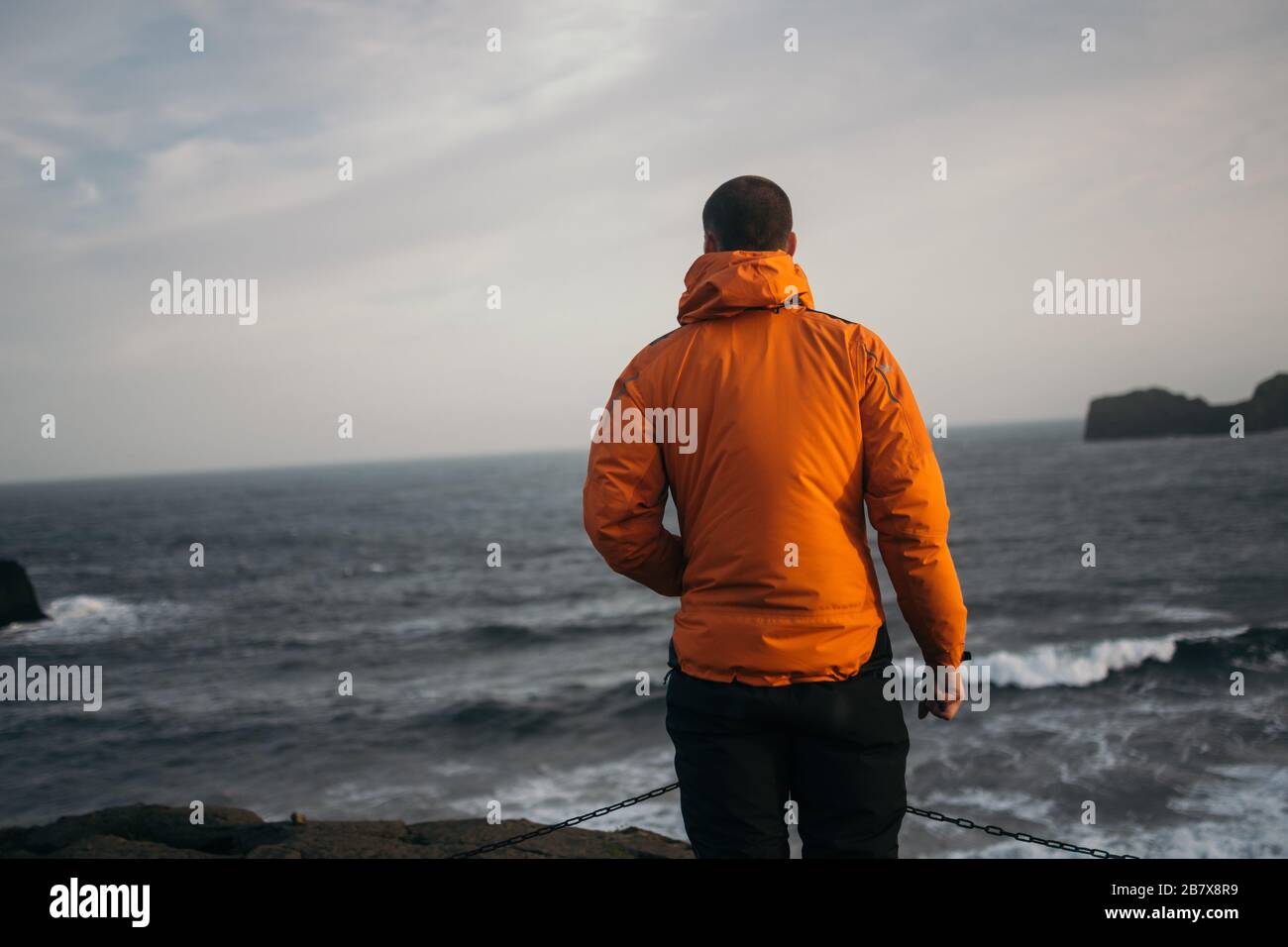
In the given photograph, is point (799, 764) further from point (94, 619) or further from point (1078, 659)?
point (94, 619)

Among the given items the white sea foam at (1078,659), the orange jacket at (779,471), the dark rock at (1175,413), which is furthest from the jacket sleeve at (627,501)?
the dark rock at (1175,413)

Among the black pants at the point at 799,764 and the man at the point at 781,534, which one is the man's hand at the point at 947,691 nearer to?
the man at the point at 781,534

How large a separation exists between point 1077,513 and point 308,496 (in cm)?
9633

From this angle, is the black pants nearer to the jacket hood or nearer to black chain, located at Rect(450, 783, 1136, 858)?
black chain, located at Rect(450, 783, 1136, 858)

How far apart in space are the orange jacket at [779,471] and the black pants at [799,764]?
2.9 inches

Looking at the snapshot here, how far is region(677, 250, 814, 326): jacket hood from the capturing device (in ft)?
8.11

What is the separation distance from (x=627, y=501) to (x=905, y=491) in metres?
0.83

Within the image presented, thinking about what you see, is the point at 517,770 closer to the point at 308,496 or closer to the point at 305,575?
the point at 305,575

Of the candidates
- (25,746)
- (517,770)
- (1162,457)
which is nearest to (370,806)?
(517,770)

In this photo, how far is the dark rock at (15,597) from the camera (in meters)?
31.3

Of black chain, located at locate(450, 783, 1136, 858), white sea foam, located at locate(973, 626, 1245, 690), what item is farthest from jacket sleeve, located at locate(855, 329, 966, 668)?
white sea foam, located at locate(973, 626, 1245, 690)

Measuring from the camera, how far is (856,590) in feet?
8.32

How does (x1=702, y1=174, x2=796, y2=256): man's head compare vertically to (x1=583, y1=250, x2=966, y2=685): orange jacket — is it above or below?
above

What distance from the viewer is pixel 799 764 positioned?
2.51 meters
